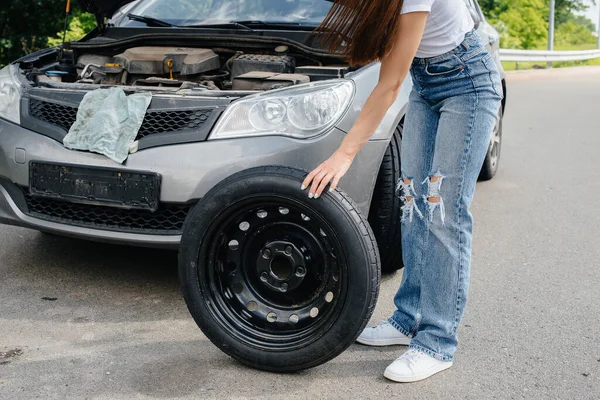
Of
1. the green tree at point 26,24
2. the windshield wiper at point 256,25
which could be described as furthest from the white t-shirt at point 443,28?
the green tree at point 26,24

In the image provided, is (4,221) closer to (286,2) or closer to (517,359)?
(286,2)

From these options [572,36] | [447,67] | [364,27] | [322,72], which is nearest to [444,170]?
[447,67]

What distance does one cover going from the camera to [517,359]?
11.2ft

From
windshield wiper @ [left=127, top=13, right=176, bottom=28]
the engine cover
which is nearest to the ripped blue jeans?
the engine cover

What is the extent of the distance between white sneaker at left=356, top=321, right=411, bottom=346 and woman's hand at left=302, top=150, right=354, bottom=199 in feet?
2.67

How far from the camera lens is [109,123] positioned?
3764 millimetres

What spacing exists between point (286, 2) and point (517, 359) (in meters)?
2.70

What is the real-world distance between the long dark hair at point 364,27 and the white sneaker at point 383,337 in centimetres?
122

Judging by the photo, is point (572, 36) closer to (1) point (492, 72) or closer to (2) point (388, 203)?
(2) point (388, 203)

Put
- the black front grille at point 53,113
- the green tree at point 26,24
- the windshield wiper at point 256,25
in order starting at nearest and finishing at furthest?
the black front grille at point 53,113 < the windshield wiper at point 256,25 < the green tree at point 26,24

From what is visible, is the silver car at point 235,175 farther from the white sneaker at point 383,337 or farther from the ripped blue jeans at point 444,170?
the white sneaker at point 383,337

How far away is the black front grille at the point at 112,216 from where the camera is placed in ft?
12.3

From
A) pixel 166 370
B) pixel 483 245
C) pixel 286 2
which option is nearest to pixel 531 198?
pixel 483 245

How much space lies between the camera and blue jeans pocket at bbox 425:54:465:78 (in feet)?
10.1
